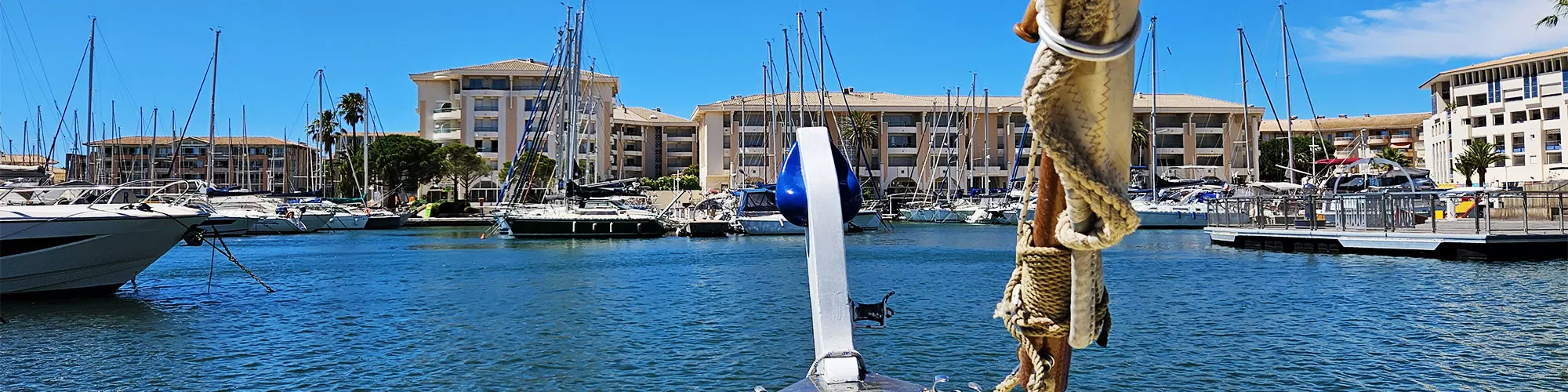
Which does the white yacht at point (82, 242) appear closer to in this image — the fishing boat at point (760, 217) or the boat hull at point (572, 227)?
the boat hull at point (572, 227)

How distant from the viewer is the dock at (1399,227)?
2617 cm

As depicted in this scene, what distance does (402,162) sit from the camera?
82.8 m

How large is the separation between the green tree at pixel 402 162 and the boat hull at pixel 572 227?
123ft

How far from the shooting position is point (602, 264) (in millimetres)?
32781

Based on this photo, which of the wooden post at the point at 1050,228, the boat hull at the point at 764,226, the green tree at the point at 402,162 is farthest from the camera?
the green tree at the point at 402,162

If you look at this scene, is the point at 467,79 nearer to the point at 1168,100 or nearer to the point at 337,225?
the point at 337,225

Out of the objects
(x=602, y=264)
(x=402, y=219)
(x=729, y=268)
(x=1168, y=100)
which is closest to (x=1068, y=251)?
(x=729, y=268)

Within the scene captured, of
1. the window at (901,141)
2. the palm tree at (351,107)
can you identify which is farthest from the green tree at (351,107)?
the window at (901,141)

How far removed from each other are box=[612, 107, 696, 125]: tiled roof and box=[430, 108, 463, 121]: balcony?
59.1 feet

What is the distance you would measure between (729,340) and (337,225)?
5685 cm

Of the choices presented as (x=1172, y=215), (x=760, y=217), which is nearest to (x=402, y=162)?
(x=760, y=217)

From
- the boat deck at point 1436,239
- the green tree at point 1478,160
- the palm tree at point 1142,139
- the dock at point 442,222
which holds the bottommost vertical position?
the boat deck at point 1436,239

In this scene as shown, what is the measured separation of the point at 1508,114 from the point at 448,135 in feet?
293

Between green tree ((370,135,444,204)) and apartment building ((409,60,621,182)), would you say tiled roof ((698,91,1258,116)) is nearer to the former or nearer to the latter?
apartment building ((409,60,621,182))
